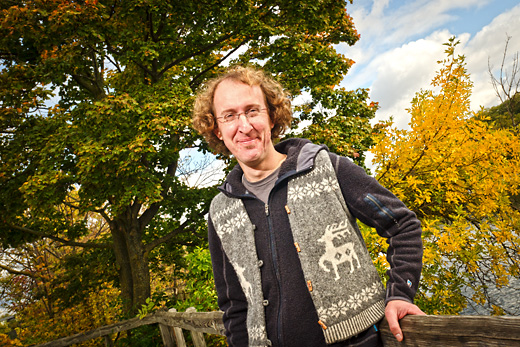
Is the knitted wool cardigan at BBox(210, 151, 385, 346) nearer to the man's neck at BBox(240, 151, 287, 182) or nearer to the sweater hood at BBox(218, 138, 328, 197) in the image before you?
the sweater hood at BBox(218, 138, 328, 197)

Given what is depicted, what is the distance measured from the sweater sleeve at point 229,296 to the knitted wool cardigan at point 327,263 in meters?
0.18

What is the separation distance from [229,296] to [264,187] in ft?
2.09

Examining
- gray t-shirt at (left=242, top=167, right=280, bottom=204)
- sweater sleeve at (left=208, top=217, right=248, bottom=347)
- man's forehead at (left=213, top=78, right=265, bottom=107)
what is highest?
man's forehead at (left=213, top=78, right=265, bottom=107)

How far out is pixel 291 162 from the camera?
60.3 inches

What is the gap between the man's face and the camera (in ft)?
5.38

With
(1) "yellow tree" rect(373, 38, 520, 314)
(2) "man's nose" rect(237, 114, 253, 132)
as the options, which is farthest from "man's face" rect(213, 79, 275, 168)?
(1) "yellow tree" rect(373, 38, 520, 314)

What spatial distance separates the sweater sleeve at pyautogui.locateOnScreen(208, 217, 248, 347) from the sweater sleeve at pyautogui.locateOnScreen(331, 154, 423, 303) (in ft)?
2.59

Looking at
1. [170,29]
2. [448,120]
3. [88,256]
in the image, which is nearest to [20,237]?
[88,256]

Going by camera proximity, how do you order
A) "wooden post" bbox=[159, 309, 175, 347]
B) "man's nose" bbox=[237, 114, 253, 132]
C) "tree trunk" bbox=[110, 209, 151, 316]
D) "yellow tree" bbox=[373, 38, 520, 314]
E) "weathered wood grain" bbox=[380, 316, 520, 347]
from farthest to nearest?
1. "tree trunk" bbox=[110, 209, 151, 316]
2. "wooden post" bbox=[159, 309, 175, 347]
3. "yellow tree" bbox=[373, 38, 520, 314]
4. "man's nose" bbox=[237, 114, 253, 132]
5. "weathered wood grain" bbox=[380, 316, 520, 347]

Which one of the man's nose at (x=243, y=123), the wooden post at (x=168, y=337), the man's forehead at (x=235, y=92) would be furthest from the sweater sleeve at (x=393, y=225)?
the wooden post at (x=168, y=337)

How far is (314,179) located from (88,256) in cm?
1039

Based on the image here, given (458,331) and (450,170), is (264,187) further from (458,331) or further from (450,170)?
(450,170)

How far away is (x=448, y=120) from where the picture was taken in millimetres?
3307

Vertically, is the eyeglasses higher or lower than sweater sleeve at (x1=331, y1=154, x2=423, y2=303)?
higher
